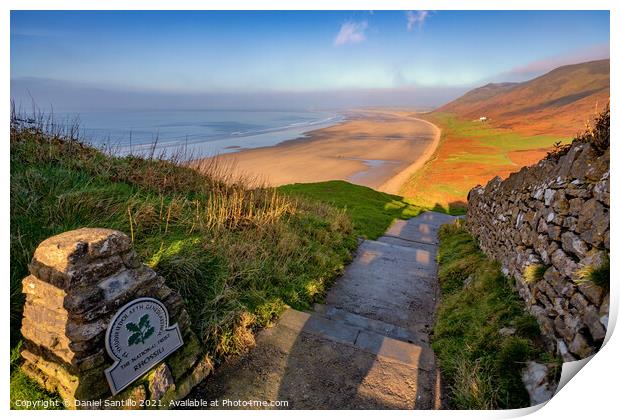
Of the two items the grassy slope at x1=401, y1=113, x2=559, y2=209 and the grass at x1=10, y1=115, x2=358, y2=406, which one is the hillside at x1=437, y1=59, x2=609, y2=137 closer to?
the grassy slope at x1=401, y1=113, x2=559, y2=209

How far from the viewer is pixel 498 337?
11.6ft

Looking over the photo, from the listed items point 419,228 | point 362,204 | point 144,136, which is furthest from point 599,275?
point 144,136

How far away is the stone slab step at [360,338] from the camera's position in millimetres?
3840

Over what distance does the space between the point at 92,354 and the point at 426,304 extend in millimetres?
5029

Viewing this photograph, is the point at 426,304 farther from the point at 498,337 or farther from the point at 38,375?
the point at 38,375

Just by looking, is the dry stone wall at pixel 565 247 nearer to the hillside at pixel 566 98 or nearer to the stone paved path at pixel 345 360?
the hillside at pixel 566 98

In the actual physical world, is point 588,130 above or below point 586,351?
above

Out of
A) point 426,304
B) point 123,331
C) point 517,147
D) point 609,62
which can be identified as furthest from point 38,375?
point 517,147

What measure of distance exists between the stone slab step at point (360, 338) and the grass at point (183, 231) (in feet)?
1.17

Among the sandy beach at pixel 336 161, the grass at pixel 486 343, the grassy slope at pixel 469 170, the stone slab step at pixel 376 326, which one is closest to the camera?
the grass at pixel 486 343

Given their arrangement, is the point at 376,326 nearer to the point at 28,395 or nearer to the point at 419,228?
the point at 28,395

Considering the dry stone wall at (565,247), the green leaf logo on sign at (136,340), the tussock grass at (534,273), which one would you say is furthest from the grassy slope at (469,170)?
the green leaf logo on sign at (136,340)

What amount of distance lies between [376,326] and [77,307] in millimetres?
3703

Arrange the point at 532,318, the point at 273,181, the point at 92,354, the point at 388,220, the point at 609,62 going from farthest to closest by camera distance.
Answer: the point at 273,181 < the point at 388,220 < the point at 609,62 < the point at 532,318 < the point at 92,354
